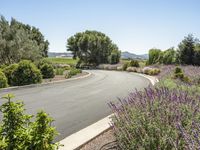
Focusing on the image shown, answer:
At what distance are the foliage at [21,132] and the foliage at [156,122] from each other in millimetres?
1301

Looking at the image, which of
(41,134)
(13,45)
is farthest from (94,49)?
(41,134)

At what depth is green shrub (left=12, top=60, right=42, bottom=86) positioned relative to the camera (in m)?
17.1

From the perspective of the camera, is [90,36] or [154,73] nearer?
[154,73]

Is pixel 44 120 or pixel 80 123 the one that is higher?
pixel 44 120

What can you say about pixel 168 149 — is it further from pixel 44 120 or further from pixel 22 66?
pixel 22 66

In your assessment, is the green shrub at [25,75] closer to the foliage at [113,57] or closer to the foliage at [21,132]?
the foliage at [21,132]

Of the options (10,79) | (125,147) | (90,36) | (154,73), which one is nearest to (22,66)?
(10,79)

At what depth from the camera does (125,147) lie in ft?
12.5

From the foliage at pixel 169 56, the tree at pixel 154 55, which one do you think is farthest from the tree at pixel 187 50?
the tree at pixel 154 55

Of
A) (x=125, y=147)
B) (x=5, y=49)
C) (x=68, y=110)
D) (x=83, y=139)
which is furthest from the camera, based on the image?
(x=5, y=49)

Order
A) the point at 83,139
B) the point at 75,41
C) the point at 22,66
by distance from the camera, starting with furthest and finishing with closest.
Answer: the point at 75,41
the point at 22,66
the point at 83,139

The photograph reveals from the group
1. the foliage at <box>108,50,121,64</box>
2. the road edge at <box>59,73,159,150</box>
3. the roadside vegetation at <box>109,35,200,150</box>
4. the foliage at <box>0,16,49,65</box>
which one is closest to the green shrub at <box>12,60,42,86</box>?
the foliage at <box>0,16,49,65</box>

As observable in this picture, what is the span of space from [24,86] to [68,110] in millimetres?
8062

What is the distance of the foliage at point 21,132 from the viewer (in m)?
2.97
